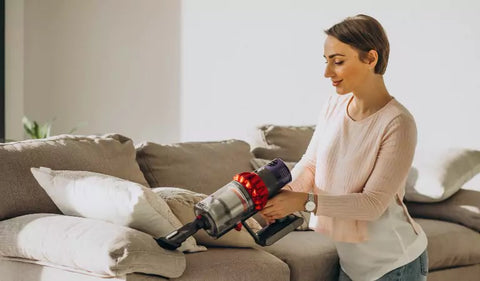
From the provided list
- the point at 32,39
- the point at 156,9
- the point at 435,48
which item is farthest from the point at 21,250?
the point at 32,39

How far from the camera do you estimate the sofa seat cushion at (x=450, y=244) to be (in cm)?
310

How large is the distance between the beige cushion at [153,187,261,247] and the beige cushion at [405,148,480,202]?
119 centimetres

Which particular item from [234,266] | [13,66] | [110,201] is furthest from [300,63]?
[110,201]

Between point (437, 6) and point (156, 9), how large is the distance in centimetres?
217

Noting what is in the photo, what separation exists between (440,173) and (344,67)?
65.3 inches

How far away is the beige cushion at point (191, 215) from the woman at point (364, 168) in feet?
1.48

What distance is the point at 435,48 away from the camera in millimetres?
4223

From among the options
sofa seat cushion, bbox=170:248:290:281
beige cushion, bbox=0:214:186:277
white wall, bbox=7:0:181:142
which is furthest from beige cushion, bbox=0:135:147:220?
white wall, bbox=7:0:181:142

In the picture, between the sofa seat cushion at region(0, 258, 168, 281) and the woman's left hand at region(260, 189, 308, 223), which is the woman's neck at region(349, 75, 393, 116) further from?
the sofa seat cushion at region(0, 258, 168, 281)

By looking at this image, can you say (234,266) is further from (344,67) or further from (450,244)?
(450,244)

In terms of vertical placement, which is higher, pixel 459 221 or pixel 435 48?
pixel 435 48

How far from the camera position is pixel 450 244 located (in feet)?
10.4

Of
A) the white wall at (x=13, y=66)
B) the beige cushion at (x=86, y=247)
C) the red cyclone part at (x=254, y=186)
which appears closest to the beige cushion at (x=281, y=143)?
the beige cushion at (x=86, y=247)

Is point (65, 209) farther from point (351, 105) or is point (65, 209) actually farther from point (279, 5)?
point (279, 5)
